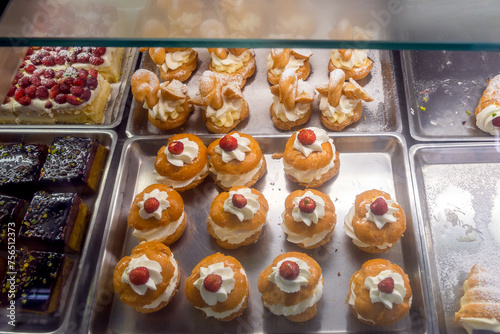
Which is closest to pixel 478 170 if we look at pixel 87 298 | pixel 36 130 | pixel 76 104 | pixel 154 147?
pixel 154 147

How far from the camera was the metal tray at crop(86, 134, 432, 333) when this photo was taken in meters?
2.66

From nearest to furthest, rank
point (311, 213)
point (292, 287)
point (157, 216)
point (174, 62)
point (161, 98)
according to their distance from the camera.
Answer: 1. point (292, 287)
2. point (311, 213)
3. point (157, 216)
4. point (161, 98)
5. point (174, 62)

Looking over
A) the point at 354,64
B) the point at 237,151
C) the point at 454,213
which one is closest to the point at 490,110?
the point at 454,213

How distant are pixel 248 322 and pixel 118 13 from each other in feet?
6.63

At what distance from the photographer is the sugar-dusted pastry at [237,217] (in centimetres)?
280

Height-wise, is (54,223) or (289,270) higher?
(54,223)

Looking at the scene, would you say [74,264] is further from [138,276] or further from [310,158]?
[310,158]

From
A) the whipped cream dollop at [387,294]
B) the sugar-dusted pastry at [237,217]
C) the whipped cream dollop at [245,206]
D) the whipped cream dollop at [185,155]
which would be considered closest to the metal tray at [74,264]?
the whipped cream dollop at [185,155]

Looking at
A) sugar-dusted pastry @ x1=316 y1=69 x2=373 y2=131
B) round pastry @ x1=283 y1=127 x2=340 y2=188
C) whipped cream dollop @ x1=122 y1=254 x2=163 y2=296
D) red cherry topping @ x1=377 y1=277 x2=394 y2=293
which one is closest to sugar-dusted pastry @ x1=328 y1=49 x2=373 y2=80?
sugar-dusted pastry @ x1=316 y1=69 x2=373 y2=131

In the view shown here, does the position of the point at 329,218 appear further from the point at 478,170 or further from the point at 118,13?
the point at 118,13

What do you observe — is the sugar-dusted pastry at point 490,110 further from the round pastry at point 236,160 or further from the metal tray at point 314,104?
the round pastry at point 236,160

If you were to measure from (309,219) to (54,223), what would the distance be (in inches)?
72.6

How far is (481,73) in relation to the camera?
3436 millimetres

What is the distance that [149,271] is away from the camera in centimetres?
262
